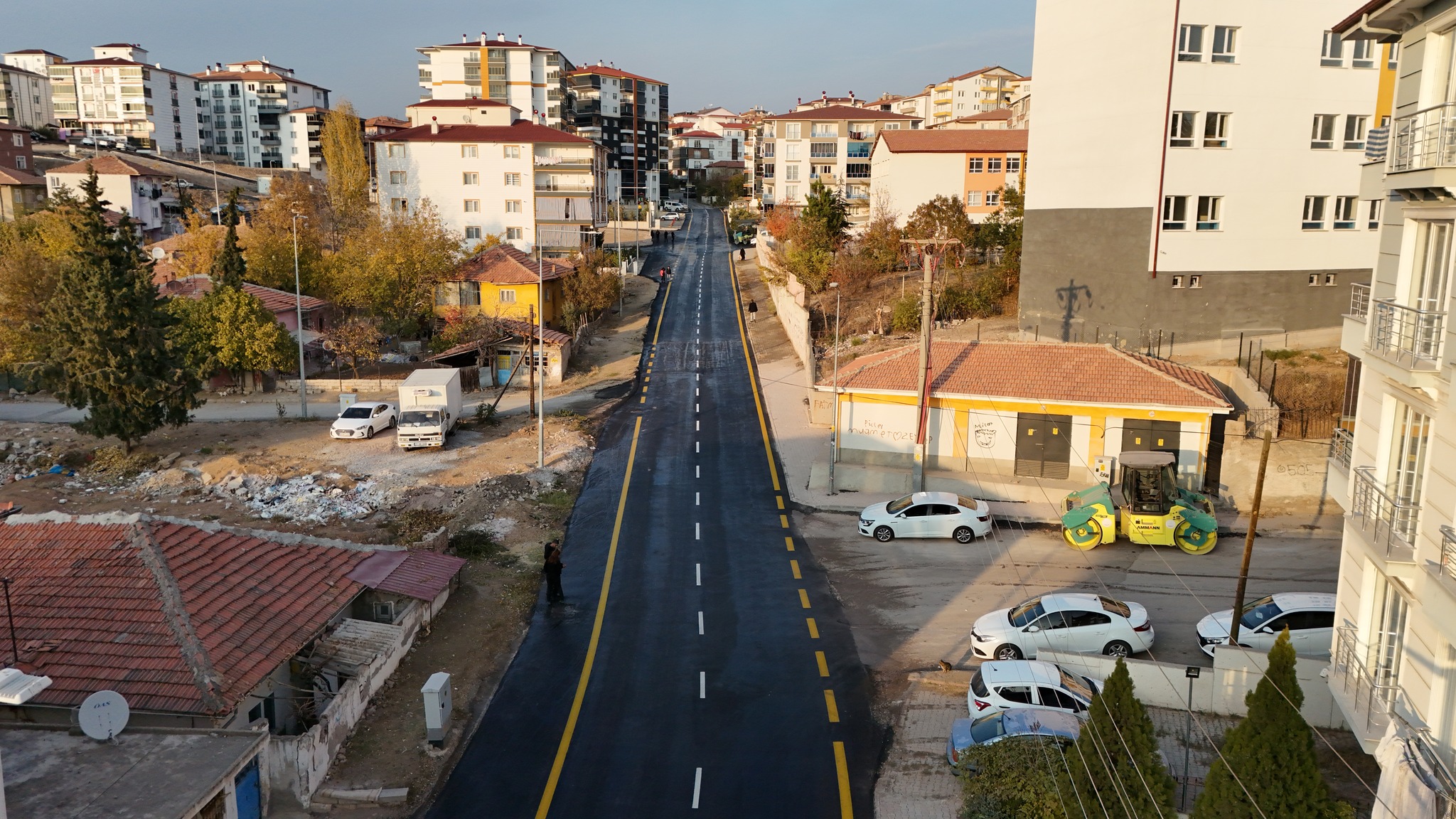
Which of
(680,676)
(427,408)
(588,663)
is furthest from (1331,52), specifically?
(427,408)

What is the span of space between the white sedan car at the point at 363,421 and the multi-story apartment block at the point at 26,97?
10496 cm

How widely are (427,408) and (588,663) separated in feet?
69.5

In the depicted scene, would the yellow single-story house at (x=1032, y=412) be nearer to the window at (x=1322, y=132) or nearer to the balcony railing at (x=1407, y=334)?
the window at (x=1322, y=132)

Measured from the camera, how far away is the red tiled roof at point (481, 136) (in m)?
80.6

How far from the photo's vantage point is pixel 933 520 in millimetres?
29422

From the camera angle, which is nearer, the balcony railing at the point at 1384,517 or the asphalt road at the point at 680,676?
the balcony railing at the point at 1384,517

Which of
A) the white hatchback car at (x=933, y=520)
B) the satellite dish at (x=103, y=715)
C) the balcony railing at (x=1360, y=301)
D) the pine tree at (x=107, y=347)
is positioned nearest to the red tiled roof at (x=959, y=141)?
the white hatchback car at (x=933, y=520)

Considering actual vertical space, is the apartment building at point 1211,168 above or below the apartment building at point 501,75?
below

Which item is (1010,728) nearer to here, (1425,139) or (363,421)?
(1425,139)

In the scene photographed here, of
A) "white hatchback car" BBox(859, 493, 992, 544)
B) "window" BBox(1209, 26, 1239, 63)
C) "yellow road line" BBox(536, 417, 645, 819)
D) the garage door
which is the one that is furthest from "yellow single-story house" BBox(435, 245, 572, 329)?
"window" BBox(1209, 26, 1239, 63)

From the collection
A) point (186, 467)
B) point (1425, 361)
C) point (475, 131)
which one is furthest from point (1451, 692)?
point (475, 131)

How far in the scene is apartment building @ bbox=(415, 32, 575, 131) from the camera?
120 metres

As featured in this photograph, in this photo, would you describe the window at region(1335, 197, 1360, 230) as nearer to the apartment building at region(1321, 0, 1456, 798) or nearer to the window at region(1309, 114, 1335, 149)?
the window at region(1309, 114, 1335, 149)

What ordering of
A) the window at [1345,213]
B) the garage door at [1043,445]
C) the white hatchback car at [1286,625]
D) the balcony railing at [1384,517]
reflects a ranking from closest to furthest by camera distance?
the balcony railing at [1384,517], the white hatchback car at [1286,625], the garage door at [1043,445], the window at [1345,213]
